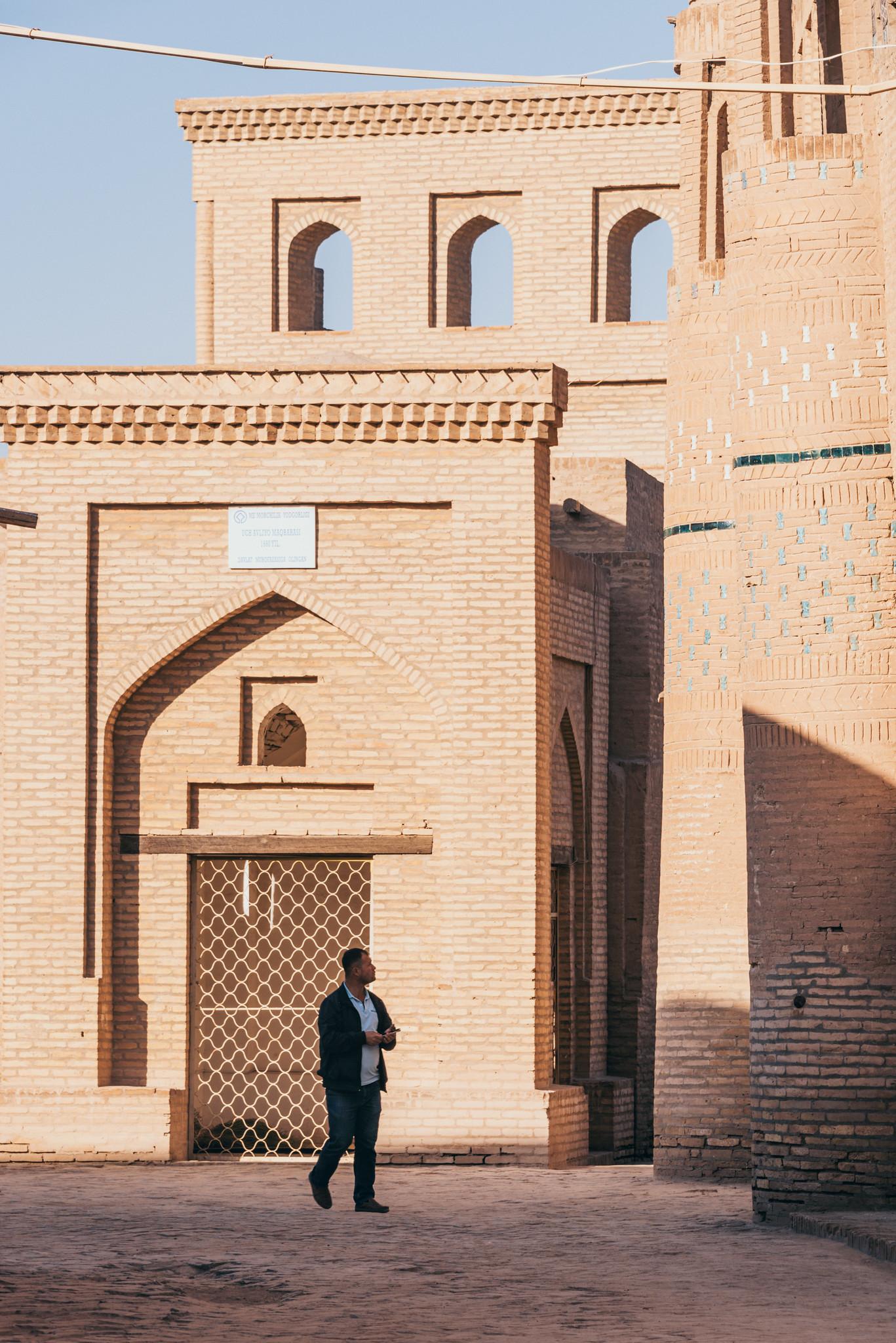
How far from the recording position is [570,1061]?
1588 cm

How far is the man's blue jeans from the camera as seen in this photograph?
10305 mm

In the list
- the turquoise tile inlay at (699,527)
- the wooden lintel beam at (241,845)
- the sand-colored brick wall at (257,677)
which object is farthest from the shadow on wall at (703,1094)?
the turquoise tile inlay at (699,527)

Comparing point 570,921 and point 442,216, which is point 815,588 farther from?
point 442,216

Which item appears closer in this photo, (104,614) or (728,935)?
(728,935)

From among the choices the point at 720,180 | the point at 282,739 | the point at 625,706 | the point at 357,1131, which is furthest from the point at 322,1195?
the point at 625,706

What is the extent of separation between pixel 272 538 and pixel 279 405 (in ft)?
2.83

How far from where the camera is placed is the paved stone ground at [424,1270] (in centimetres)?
725

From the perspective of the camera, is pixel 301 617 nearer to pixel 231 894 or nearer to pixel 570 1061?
pixel 231 894

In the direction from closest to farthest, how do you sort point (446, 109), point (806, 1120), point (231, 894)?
point (806, 1120)
point (231, 894)
point (446, 109)

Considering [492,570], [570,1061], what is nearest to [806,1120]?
[492,570]

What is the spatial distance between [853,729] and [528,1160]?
14.3 ft

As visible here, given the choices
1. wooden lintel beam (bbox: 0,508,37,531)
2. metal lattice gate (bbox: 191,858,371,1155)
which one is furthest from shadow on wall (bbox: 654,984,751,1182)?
wooden lintel beam (bbox: 0,508,37,531)

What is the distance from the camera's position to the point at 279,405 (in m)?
14.1

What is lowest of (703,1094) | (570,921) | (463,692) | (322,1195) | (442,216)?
(322,1195)
